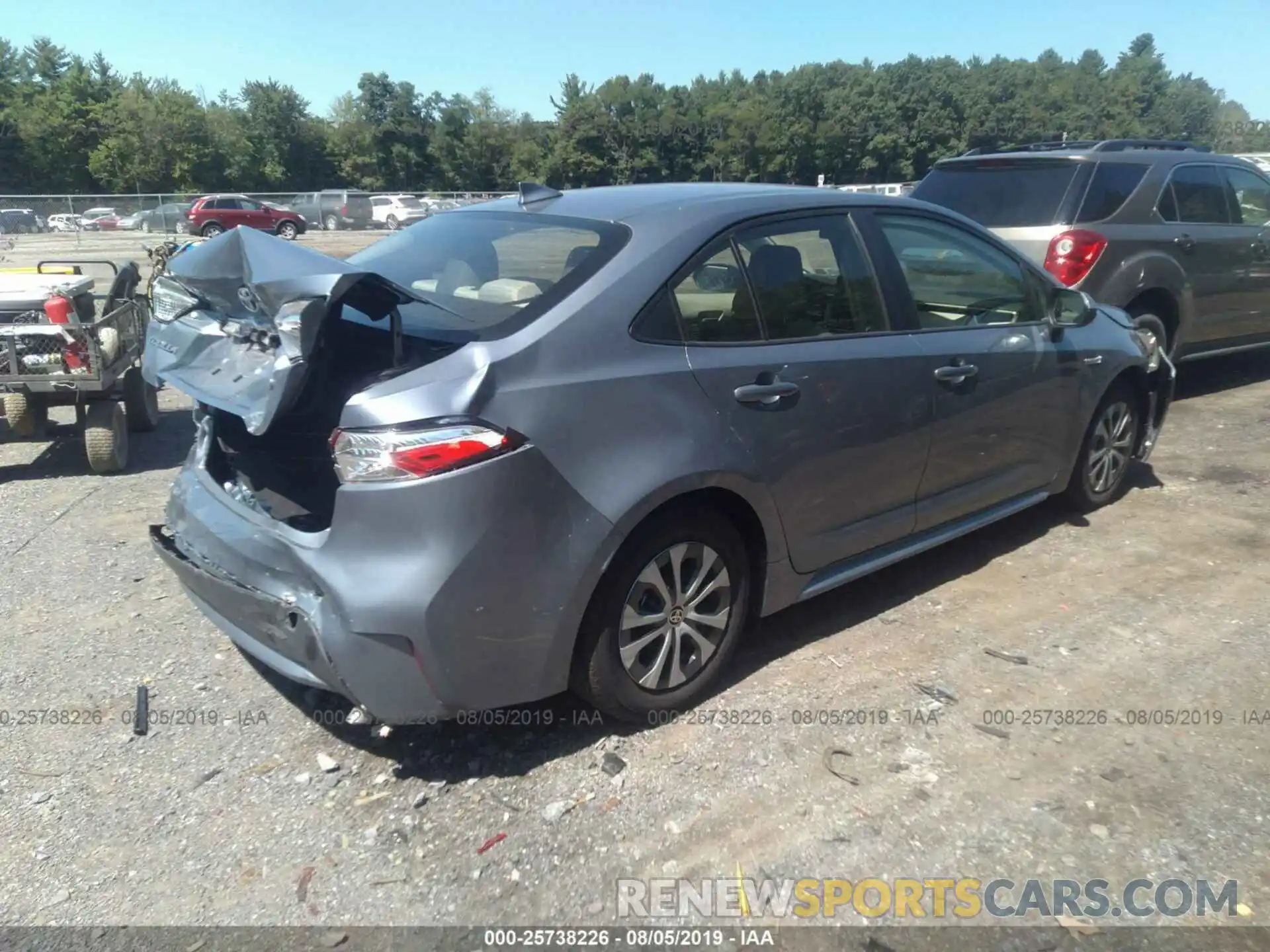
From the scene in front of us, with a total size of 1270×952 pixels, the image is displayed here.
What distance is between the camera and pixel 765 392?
3.45 m

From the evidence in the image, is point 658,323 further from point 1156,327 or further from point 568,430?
point 1156,327

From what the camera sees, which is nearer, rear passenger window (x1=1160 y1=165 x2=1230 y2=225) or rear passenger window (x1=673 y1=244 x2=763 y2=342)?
rear passenger window (x1=673 y1=244 x2=763 y2=342)

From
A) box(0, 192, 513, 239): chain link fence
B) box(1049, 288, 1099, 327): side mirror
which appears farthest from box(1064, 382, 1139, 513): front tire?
box(0, 192, 513, 239): chain link fence

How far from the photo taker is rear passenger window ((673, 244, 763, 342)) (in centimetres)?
335

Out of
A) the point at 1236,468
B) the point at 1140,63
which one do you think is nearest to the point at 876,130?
the point at 1140,63

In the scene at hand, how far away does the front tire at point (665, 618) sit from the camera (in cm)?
317

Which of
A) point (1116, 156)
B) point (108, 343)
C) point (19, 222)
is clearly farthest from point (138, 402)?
point (19, 222)

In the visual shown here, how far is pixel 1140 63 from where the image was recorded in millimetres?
111250

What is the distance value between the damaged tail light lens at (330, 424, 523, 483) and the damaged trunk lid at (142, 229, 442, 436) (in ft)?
0.80

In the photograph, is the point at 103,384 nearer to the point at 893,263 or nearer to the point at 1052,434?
the point at 893,263

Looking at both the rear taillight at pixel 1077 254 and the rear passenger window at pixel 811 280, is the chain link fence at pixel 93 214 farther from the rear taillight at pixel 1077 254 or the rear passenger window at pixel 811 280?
the rear passenger window at pixel 811 280

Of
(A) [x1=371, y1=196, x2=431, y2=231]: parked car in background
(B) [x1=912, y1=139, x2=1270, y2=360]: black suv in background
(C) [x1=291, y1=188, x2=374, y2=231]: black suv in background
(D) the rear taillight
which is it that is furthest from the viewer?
(A) [x1=371, y1=196, x2=431, y2=231]: parked car in background

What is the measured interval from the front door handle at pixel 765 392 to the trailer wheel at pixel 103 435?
474 cm

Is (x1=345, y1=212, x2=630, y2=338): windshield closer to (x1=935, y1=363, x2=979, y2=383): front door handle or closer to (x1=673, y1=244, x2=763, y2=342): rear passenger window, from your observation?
(x1=673, y1=244, x2=763, y2=342): rear passenger window
